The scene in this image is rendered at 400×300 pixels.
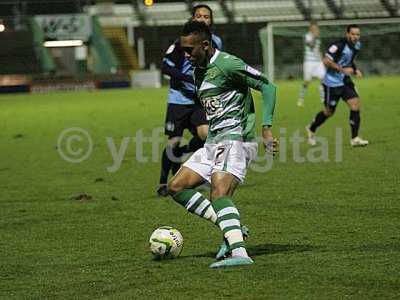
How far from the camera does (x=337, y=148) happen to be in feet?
51.6

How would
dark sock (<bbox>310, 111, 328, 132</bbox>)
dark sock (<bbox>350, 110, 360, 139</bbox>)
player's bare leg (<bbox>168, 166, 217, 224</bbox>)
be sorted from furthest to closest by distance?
dark sock (<bbox>310, 111, 328, 132</bbox>) < dark sock (<bbox>350, 110, 360, 139</bbox>) < player's bare leg (<bbox>168, 166, 217, 224</bbox>)

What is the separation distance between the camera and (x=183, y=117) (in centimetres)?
1104

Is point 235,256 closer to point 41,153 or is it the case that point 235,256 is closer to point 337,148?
point 337,148

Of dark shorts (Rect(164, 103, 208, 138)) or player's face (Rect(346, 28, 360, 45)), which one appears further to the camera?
player's face (Rect(346, 28, 360, 45))

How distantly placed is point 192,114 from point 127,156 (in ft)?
17.1

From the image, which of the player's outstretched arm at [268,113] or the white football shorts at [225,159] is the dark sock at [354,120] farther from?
the player's outstretched arm at [268,113]

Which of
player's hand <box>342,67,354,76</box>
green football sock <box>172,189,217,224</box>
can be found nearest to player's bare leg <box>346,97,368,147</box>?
player's hand <box>342,67,354,76</box>

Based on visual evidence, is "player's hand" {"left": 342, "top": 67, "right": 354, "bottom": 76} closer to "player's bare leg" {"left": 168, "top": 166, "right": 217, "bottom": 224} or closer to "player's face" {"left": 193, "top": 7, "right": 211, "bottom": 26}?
"player's face" {"left": 193, "top": 7, "right": 211, "bottom": 26}

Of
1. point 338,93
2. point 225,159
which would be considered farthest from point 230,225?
point 338,93

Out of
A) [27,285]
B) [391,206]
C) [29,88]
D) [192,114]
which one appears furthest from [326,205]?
[29,88]

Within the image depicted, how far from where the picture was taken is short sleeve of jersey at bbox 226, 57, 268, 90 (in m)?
7.05

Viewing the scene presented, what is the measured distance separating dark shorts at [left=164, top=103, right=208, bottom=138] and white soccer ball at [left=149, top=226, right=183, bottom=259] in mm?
3679

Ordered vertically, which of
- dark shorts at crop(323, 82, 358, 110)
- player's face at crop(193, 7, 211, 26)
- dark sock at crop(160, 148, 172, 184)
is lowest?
dark shorts at crop(323, 82, 358, 110)

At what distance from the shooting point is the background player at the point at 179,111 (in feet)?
35.0
